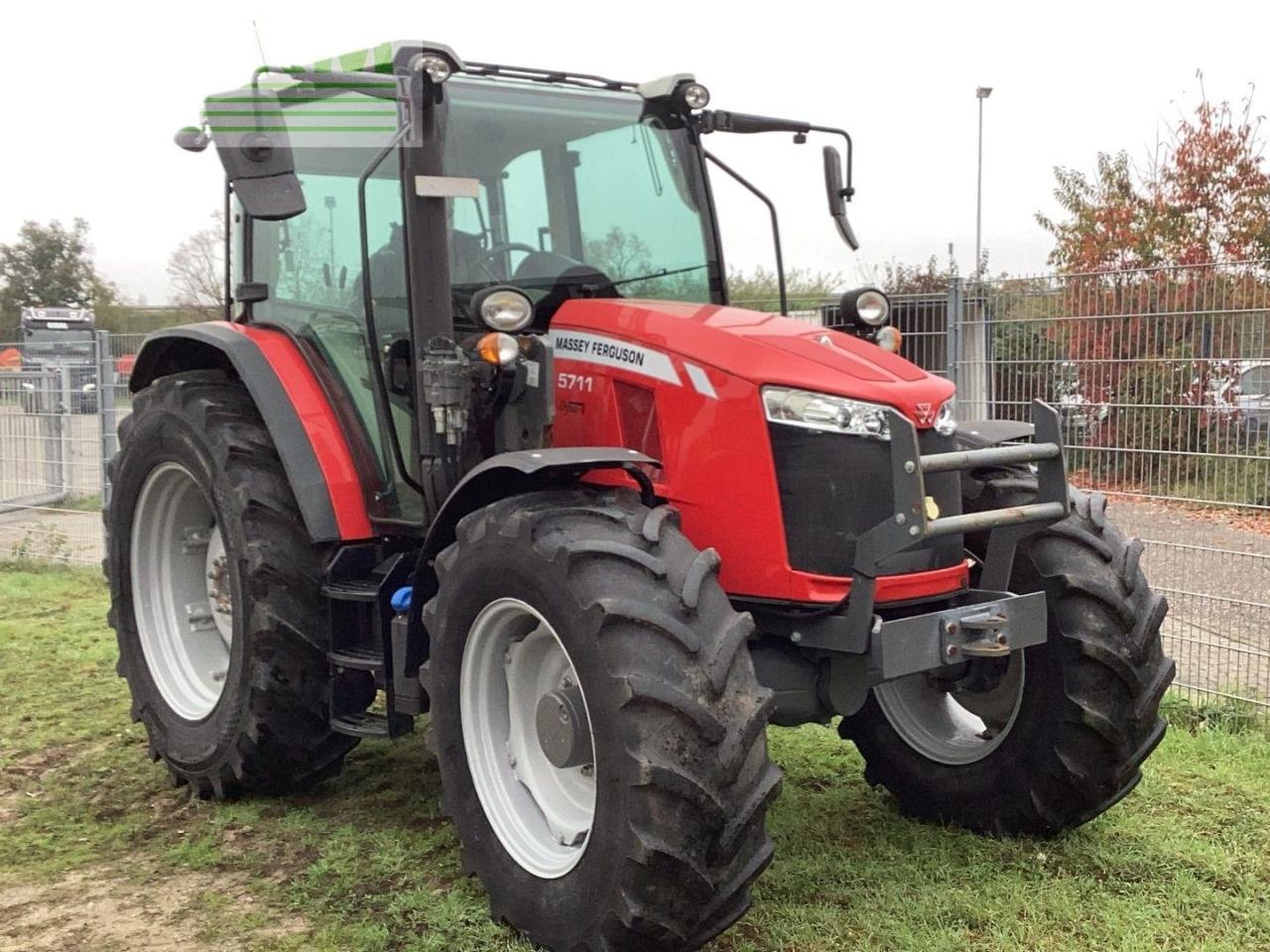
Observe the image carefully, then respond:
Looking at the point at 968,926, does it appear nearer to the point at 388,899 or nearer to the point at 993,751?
the point at 993,751

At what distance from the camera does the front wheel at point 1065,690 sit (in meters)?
3.64

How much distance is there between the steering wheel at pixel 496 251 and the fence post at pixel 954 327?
3.25 metres

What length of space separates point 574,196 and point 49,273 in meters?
49.1

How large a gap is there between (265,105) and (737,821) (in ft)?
9.59

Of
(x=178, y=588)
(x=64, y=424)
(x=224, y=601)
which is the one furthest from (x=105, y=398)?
(x=224, y=601)

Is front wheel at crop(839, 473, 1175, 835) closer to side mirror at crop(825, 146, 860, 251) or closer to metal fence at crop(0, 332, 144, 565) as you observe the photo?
side mirror at crop(825, 146, 860, 251)

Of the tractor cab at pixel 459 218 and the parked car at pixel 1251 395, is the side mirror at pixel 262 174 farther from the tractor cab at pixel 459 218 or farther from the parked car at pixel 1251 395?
the parked car at pixel 1251 395

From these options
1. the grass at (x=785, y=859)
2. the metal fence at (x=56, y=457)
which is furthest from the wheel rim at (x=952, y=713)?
the metal fence at (x=56, y=457)

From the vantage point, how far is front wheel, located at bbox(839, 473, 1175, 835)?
364cm

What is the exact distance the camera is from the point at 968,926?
10.9 feet

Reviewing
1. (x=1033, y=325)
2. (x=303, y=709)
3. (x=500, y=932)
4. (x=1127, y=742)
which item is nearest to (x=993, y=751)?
(x=1127, y=742)

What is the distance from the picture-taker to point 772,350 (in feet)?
10.9

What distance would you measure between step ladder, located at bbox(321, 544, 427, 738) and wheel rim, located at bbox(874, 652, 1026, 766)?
62.5 inches

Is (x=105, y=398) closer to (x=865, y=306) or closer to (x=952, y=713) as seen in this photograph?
(x=865, y=306)
